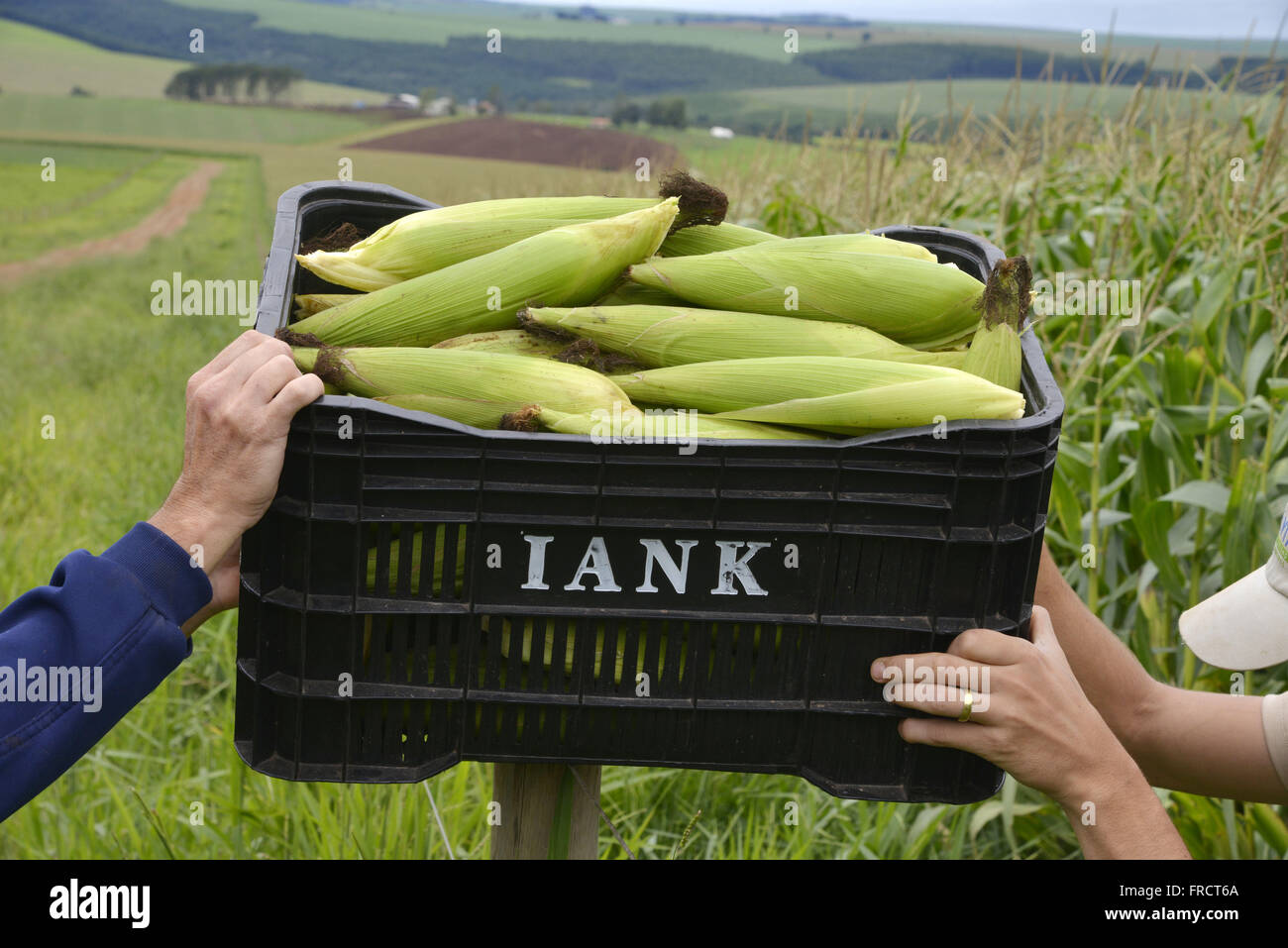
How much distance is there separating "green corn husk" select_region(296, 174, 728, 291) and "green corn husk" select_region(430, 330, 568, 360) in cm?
17

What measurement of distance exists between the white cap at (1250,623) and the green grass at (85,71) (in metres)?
16.0

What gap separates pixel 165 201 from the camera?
1541cm

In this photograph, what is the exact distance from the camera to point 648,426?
1190mm

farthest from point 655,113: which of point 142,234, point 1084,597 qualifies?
point 1084,597

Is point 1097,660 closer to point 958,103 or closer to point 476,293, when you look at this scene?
point 476,293

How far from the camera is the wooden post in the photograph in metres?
1.48

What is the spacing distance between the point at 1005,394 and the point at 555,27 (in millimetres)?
30287

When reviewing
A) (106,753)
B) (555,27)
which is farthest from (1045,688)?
(555,27)

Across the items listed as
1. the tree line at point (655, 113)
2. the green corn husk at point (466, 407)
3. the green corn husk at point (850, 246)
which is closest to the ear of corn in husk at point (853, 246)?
the green corn husk at point (850, 246)

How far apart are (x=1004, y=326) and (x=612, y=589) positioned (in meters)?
0.60

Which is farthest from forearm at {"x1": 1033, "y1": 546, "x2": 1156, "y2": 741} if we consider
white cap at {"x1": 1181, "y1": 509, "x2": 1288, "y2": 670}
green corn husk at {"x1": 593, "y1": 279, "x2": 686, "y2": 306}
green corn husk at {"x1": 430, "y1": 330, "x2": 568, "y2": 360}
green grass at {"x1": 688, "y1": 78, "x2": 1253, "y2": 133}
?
green grass at {"x1": 688, "y1": 78, "x2": 1253, "y2": 133}

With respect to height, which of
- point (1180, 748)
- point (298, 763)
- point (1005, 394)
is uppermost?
point (1005, 394)
